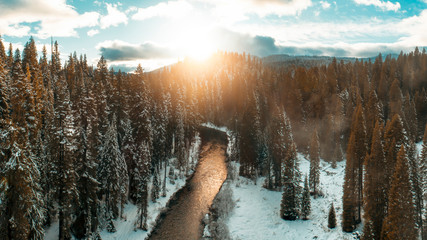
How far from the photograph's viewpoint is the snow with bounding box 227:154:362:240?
1220 inches

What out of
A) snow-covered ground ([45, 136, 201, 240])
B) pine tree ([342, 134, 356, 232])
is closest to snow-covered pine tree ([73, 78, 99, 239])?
snow-covered ground ([45, 136, 201, 240])

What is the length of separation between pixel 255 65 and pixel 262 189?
14677 cm

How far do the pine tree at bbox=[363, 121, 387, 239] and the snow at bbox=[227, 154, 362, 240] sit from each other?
14.0 feet

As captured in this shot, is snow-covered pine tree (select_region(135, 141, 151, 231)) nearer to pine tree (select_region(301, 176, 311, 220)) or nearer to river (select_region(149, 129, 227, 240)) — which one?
river (select_region(149, 129, 227, 240))

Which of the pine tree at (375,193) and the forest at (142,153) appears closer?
the forest at (142,153)

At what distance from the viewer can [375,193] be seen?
2634 cm

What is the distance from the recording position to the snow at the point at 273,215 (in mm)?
30984

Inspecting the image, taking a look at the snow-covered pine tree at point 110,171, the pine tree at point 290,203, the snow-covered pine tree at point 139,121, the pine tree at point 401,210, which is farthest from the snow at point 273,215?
the snow-covered pine tree at point 139,121

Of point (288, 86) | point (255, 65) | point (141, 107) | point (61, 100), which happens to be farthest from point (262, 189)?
point (255, 65)

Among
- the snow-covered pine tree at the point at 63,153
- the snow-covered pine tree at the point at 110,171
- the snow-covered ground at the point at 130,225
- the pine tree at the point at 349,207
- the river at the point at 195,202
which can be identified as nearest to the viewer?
the snow-covered pine tree at the point at 63,153

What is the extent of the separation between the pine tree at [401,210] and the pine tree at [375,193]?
2.71 metres

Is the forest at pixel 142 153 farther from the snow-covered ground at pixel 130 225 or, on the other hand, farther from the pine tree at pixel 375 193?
the snow-covered ground at pixel 130 225

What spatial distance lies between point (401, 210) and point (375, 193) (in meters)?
5.07

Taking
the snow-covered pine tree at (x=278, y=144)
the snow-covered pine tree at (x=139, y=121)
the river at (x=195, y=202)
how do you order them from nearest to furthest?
the river at (x=195, y=202)
the snow-covered pine tree at (x=139, y=121)
the snow-covered pine tree at (x=278, y=144)
